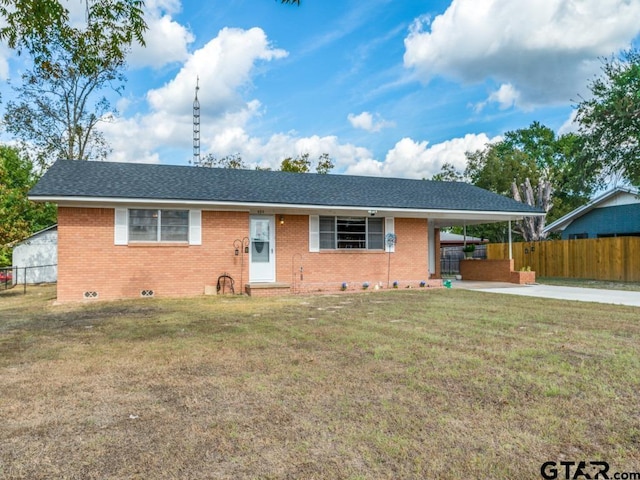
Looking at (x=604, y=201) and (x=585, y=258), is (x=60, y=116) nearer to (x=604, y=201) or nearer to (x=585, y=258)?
(x=585, y=258)

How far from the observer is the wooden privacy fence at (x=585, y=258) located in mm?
17781

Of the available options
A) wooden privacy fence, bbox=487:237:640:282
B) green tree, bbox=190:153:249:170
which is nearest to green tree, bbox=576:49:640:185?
wooden privacy fence, bbox=487:237:640:282

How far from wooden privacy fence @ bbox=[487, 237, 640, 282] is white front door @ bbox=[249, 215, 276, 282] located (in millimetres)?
14368

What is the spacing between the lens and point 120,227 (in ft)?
39.4

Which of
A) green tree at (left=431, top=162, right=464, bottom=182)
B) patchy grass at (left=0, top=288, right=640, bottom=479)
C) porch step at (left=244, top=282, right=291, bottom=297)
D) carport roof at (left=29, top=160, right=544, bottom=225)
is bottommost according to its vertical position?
patchy grass at (left=0, top=288, right=640, bottom=479)

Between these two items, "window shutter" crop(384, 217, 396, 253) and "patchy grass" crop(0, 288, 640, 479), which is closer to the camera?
"patchy grass" crop(0, 288, 640, 479)

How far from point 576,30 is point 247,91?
527 inches

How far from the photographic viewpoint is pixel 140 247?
39.9 ft

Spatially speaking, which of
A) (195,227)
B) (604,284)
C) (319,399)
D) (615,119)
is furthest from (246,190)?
(615,119)

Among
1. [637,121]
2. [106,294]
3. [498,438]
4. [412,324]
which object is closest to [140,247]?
[106,294]

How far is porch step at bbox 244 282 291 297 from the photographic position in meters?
12.4

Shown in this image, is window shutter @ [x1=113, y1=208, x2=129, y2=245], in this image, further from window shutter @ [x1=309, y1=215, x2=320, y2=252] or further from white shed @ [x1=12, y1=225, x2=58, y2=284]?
white shed @ [x1=12, y1=225, x2=58, y2=284]

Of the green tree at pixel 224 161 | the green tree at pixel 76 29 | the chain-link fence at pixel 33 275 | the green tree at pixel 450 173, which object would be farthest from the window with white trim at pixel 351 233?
the green tree at pixel 450 173

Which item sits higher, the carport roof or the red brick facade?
the carport roof
